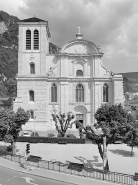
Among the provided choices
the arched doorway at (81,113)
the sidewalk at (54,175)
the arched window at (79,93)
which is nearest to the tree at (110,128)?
the sidewalk at (54,175)

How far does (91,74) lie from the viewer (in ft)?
146

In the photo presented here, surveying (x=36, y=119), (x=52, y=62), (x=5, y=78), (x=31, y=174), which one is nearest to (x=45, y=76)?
(x=52, y=62)

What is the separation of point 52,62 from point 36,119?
43.0 feet

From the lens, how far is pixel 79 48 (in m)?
44.9

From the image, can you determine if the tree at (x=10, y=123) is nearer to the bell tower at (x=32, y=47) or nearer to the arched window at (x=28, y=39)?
the bell tower at (x=32, y=47)

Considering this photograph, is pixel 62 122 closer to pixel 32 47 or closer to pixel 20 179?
pixel 32 47

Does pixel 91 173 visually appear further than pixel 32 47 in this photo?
No

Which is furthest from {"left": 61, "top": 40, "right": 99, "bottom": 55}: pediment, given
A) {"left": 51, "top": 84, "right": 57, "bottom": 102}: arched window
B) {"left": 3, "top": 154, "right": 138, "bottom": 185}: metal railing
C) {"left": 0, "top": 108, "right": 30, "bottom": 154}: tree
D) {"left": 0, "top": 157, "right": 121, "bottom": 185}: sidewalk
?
{"left": 0, "top": 157, "right": 121, "bottom": 185}: sidewalk

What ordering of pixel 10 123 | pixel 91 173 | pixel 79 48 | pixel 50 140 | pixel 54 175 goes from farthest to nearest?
pixel 79 48, pixel 50 140, pixel 10 123, pixel 54 175, pixel 91 173

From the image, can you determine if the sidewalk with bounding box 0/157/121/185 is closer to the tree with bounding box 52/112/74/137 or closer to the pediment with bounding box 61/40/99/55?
the tree with bounding box 52/112/74/137

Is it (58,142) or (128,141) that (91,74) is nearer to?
(58,142)

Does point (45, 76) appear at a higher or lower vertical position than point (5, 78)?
lower

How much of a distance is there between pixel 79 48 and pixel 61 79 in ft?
26.9

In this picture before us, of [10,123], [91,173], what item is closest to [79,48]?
[10,123]
